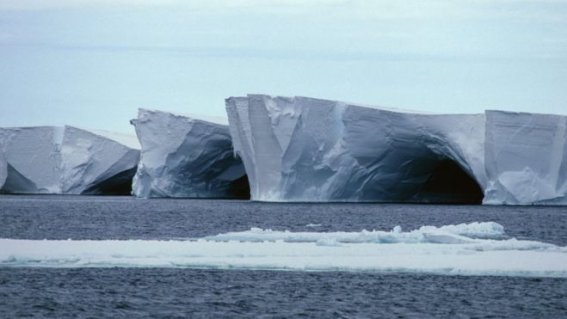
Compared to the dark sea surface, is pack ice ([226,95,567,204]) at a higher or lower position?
higher

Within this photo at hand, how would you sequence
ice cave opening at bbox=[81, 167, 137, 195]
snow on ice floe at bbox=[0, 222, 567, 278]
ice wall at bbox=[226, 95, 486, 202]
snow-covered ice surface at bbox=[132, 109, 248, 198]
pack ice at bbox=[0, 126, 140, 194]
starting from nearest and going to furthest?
Answer: snow on ice floe at bbox=[0, 222, 567, 278] → ice wall at bbox=[226, 95, 486, 202] → snow-covered ice surface at bbox=[132, 109, 248, 198] → pack ice at bbox=[0, 126, 140, 194] → ice cave opening at bbox=[81, 167, 137, 195]

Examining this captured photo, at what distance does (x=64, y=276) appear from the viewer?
16203 mm

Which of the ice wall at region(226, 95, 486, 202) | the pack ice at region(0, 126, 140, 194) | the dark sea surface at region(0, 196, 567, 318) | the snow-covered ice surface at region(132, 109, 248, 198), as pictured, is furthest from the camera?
the pack ice at region(0, 126, 140, 194)

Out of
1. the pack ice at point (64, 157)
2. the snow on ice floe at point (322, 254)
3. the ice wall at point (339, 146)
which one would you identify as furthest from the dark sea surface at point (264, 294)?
the pack ice at point (64, 157)

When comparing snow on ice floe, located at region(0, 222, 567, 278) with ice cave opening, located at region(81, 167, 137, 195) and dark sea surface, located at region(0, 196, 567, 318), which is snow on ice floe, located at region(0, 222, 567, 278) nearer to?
dark sea surface, located at region(0, 196, 567, 318)

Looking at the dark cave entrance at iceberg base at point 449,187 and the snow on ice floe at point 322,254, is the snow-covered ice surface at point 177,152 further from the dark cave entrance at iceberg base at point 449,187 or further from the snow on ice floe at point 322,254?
the snow on ice floe at point 322,254

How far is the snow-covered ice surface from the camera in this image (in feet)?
133

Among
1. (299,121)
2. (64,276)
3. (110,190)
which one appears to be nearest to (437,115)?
(299,121)

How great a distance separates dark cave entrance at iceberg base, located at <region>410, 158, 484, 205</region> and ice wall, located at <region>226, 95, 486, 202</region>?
2.10m

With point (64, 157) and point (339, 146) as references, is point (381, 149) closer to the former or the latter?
point (339, 146)

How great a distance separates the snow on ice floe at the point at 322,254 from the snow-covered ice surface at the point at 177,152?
18619 millimetres

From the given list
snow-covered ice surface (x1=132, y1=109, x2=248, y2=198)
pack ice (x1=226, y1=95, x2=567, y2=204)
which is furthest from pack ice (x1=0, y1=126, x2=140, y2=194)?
pack ice (x1=226, y1=95, x2=567, y2=204)

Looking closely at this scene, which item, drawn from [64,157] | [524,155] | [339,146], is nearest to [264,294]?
[524,155]

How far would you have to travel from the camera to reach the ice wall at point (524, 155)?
107ft
